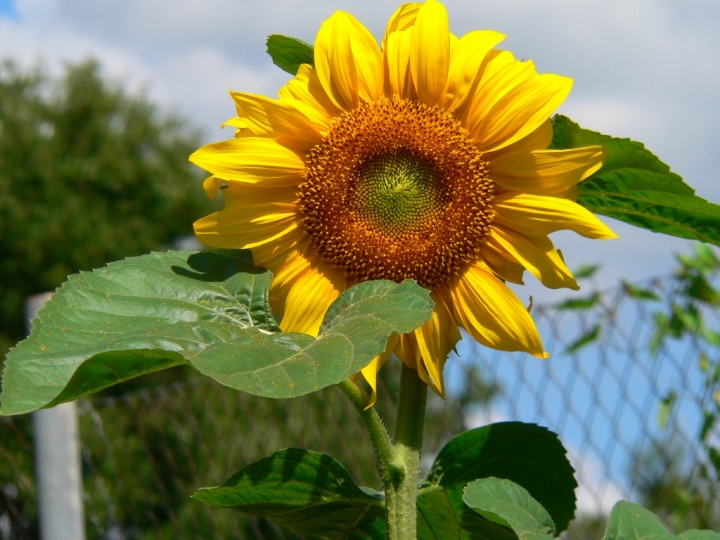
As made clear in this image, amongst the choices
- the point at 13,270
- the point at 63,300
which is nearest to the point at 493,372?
the point at 63,300

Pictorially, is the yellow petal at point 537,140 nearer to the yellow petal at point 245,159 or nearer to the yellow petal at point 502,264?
the yellow petal at point 502,264

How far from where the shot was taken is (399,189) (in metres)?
0.78

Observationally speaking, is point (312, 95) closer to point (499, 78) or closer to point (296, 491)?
point (499, 78)

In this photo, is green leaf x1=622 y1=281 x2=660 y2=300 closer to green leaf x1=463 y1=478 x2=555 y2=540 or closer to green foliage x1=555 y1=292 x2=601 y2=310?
green foliage x1=555 y1=292 x2=601 y2=310

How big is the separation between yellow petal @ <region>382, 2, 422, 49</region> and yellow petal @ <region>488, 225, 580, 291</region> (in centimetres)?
18

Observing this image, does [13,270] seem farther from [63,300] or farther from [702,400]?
[63,300]

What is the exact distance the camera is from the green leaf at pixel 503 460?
714mm

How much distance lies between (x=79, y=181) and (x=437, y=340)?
12114mm

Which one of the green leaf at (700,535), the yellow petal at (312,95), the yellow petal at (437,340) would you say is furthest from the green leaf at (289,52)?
the green leaf at (700,535)

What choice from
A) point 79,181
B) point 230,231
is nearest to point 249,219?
point 230,231

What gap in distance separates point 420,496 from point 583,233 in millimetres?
233

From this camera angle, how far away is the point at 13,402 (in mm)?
455

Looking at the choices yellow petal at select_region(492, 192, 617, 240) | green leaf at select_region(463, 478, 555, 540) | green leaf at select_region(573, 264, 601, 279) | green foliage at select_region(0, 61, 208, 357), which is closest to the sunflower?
yellow petal at select_region(492, 192, 617, 240)

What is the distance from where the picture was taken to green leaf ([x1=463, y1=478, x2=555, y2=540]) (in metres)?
0.57
